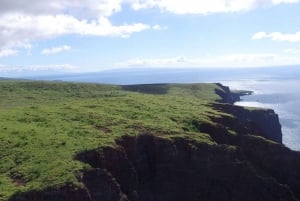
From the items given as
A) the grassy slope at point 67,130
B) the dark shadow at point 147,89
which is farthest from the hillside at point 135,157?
the dark shadow at point 147,89

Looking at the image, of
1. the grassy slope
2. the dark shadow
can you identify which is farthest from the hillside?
the dark shadow

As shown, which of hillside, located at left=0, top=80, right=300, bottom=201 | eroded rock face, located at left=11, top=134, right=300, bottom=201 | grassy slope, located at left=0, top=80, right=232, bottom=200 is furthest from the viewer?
eroded rock face, located at left=11, top=134, right=300, bottom=201

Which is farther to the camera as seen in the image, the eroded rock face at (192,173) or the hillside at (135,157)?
the eroded rock face at (192,173)

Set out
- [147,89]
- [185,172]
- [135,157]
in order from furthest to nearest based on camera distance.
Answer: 1. [147,89]
2. [185,172]
3. [135,157]

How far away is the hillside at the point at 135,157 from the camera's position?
198 feet

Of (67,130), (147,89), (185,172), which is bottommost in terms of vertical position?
(185,172)

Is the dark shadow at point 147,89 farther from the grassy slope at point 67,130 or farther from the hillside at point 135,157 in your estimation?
the hillside at point 135,157

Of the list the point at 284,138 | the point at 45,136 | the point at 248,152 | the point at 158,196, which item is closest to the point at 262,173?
the point at 248,152

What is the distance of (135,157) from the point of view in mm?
73000

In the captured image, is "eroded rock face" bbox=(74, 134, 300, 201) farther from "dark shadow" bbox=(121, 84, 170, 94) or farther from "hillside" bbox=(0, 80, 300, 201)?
"dark shadow" bbox=(121, 84, 170, 94)

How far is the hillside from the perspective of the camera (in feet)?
198

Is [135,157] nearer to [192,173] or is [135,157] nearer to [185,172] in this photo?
[185,172]

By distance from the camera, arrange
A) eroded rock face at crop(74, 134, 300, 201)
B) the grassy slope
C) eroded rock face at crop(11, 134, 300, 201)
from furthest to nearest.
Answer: eroded rock face at crop(74, 134, 300, 201) → eroded rock face at crop(11, 134, 300, 201) → the grassy slope

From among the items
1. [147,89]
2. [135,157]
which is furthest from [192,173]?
[147,89]
